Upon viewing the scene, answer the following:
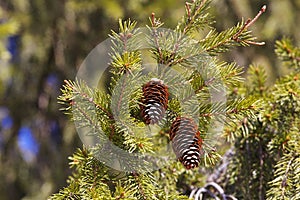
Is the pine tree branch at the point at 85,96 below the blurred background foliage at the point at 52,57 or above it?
below

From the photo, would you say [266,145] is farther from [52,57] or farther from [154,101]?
[52,57]

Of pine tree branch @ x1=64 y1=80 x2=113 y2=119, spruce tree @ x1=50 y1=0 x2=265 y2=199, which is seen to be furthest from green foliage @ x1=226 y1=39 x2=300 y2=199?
pine tree branch @ x1=64 y1=80 x2=113 y2=119

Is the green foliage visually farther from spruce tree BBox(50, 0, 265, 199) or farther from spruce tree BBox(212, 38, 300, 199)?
spruce tree BBox(50, 0, 265, 199)

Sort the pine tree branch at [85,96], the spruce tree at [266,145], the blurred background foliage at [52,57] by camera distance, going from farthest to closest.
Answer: the blurred background foliage at [52,57]
the spruce tree at [266,145]
the pine tree branch at [85,96]

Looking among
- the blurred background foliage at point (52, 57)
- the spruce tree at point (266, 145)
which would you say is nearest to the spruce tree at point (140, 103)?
the spruce tree at point (266, 145)

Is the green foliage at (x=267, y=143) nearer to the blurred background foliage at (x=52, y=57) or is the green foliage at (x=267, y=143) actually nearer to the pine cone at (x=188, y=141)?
the pine cone at (x=188, y=141)

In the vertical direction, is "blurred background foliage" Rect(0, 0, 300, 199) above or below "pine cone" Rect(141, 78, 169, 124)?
above
